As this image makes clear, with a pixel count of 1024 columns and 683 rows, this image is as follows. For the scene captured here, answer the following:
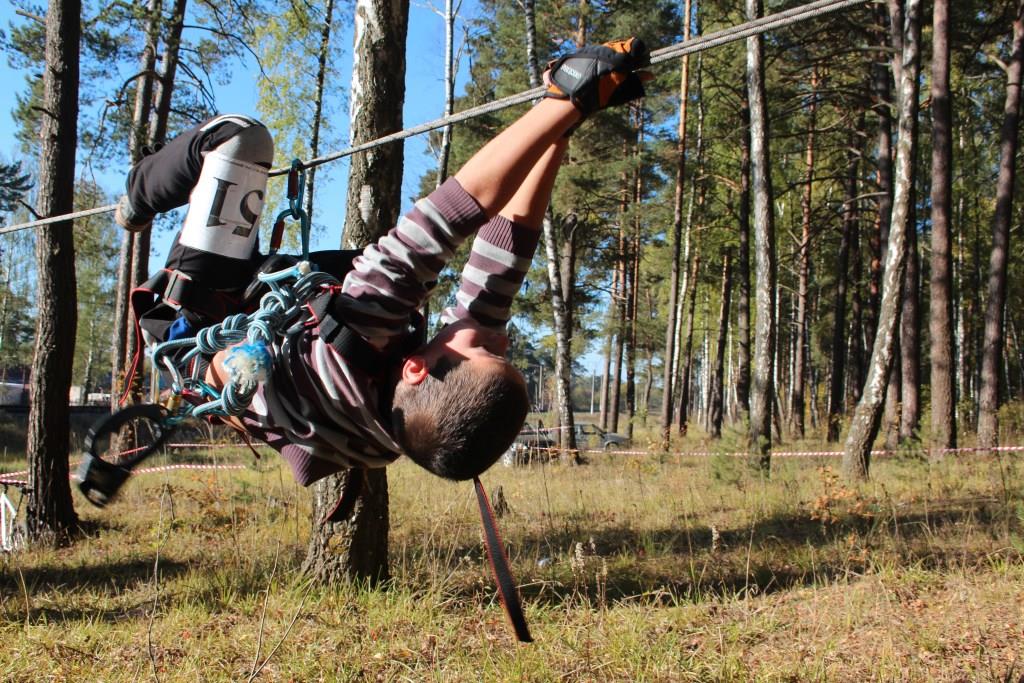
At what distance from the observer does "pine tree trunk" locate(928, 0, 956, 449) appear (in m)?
10.8

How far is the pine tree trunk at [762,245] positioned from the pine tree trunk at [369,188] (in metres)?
6.48

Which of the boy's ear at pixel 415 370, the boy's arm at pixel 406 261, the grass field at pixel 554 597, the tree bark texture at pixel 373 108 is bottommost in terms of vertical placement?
the grass field at pixel 554 597

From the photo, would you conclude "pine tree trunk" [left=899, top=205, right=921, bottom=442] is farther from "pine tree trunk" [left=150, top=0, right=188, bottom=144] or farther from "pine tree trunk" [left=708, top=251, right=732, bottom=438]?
"pine tree trunk" [left=150, top=0, right=188, bottom=144]

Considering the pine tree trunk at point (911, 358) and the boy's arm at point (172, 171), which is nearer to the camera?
the boy's arm at point (172, 171)

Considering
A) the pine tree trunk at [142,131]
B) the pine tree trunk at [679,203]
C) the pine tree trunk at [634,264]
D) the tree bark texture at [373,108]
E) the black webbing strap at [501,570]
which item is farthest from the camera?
the pine tree trunk at [634,264]

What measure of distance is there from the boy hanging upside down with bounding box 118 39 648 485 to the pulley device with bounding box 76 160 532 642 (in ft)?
0.21

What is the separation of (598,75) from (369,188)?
3.07 metres

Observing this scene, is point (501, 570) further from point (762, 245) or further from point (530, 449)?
point (762, 245)

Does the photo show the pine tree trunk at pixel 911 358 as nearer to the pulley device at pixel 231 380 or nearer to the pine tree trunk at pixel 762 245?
the pine tree trunk at pixel 762 245

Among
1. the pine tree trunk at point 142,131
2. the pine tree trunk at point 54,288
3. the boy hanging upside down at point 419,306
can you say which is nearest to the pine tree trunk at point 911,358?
the pine tree trunk at point 54,288

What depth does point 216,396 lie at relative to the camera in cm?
216

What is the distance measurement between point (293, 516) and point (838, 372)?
635 inches

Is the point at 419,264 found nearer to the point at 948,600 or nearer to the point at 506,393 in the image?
the point at 506,393

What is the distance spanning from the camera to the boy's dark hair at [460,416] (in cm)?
186
